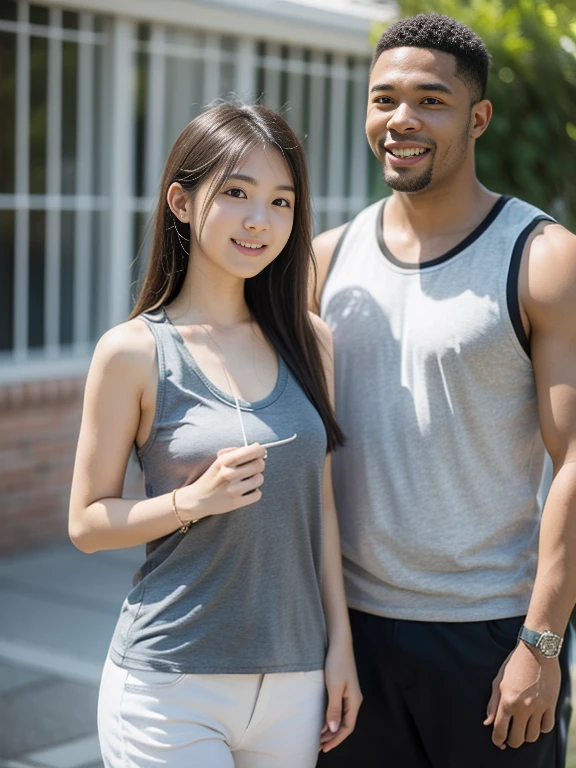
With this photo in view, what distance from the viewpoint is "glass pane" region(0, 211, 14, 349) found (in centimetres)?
675

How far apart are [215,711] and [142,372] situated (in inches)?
26.4

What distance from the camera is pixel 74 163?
7.07 m

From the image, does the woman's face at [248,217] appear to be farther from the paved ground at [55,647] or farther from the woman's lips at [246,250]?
the paved ground at [55,647]

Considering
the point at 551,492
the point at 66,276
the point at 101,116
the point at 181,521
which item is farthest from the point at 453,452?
the point at 101,116

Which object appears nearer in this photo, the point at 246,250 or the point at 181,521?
the point at 181,521

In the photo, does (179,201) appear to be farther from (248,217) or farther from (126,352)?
(126,352)

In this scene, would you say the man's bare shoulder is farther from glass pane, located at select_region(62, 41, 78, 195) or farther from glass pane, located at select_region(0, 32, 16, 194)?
glass pane, located at select_region(62, 41, 78, 195)

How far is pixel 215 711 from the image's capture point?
2375 millimetres

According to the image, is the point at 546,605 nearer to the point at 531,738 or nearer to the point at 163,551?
the point at 531,738

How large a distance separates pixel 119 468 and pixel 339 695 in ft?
2.15

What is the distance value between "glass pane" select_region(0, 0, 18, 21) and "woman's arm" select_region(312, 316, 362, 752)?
4469mm

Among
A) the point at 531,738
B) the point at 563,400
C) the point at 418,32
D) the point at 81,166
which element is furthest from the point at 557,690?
the point at 81,166

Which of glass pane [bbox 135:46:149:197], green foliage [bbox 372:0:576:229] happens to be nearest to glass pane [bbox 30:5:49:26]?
glass pane [bbox 135:46:149:197]

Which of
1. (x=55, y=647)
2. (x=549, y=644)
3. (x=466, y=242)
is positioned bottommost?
(x=55, y=647)
